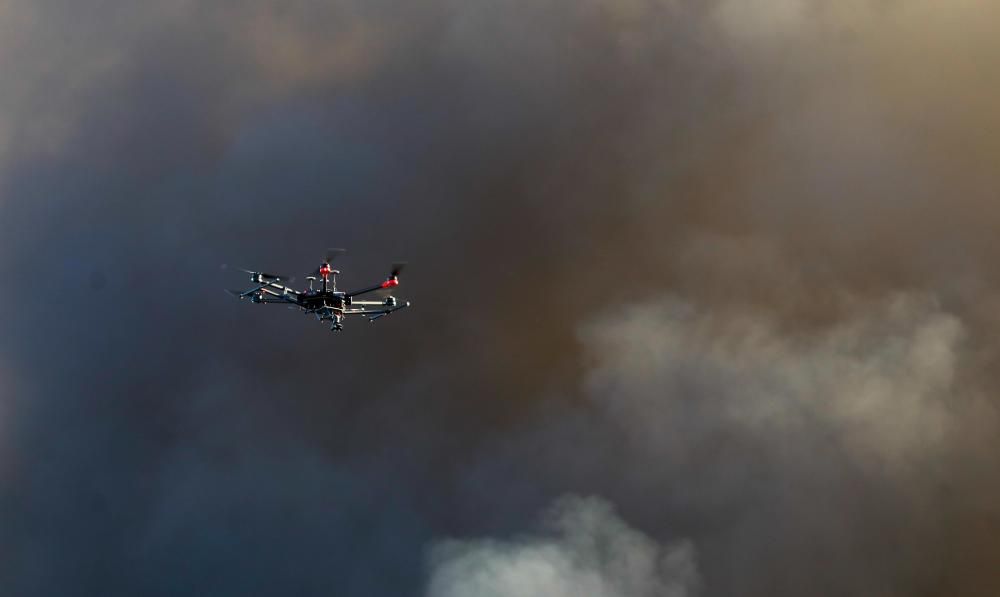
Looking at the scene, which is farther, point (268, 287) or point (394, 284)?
point (268, 287)

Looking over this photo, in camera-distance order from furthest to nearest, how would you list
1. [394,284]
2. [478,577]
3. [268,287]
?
1. [478,577]
2. [268,287]
3. [394,284]

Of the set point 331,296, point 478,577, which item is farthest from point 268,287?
point 478,577

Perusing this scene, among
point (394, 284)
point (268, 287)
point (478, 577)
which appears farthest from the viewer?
point (478, 577)

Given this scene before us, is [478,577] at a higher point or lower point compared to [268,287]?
lower

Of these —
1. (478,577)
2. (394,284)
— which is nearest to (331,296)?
(394,284)

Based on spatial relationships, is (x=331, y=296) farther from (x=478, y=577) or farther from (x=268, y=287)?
(x=478, y=577)

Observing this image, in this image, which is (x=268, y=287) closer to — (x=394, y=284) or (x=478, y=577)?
(x=394, y=284)
